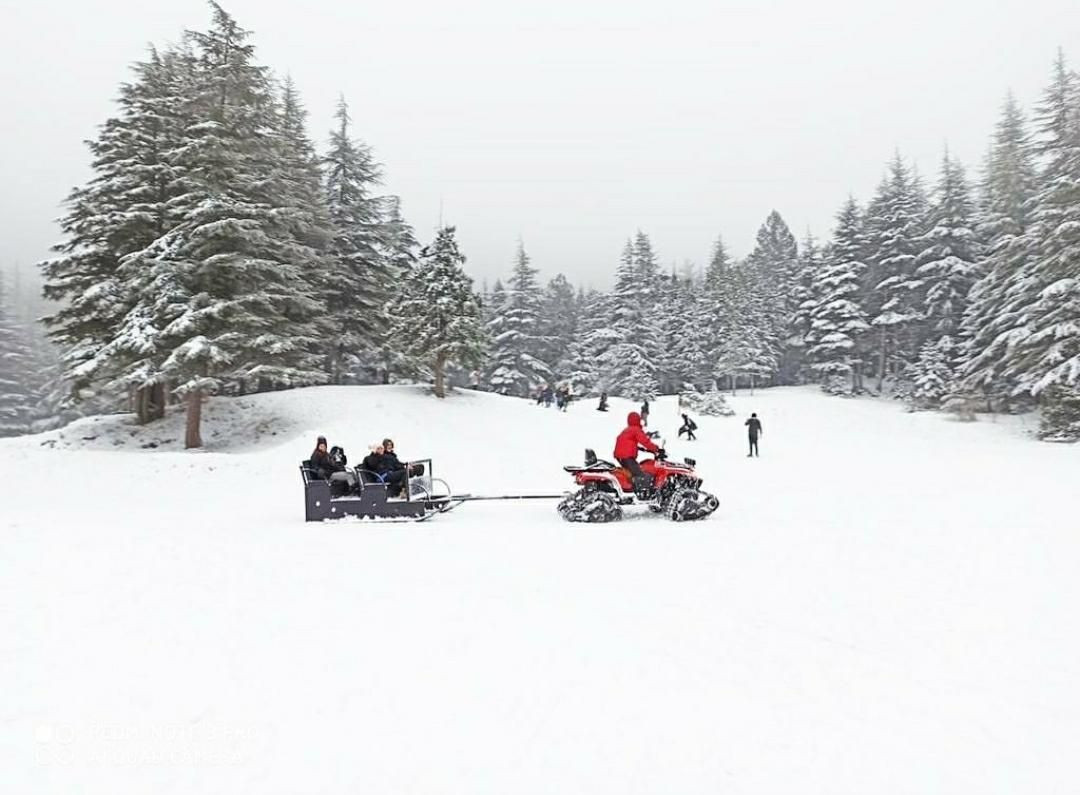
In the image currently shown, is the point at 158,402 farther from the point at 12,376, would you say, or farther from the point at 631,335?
the point at 12,376

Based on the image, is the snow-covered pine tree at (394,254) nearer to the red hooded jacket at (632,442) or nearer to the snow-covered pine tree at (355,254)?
the snow-covered pine tree at (355,254)

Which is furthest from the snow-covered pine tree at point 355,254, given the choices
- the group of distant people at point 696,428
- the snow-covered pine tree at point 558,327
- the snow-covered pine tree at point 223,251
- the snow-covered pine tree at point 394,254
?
the snow-covered pine tree at point 558,327

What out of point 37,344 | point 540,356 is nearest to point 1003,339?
point 540,356

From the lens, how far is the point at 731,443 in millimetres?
28734

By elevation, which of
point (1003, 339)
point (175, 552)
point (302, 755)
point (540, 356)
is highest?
point (540, 356)

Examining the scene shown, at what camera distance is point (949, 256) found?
135 feet

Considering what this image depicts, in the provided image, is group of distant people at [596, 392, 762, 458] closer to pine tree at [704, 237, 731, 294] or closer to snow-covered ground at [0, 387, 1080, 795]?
snow-covered ground at [0, 387, 1080, 795]

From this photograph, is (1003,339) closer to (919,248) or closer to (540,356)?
(919,248)

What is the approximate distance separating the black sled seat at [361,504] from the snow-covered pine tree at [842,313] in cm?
4128

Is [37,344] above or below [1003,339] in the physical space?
above

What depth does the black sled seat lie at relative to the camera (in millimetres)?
12398

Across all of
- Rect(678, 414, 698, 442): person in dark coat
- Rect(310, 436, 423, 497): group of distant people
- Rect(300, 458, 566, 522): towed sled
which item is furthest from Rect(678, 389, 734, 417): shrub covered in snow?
Rect(310, 436, 423, 497): group of distant people

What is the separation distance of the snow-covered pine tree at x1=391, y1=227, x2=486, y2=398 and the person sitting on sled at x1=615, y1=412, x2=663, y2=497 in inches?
639

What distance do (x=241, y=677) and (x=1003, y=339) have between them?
33.5 metres
